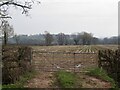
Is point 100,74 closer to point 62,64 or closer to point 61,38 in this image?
point 62,64

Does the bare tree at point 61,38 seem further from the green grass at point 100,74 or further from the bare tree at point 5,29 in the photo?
the green grass at point 100,74

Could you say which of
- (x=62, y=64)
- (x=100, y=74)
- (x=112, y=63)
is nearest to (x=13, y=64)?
(x=100, y=74)

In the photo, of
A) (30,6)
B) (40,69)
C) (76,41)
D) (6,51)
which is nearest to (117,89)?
(6,51)

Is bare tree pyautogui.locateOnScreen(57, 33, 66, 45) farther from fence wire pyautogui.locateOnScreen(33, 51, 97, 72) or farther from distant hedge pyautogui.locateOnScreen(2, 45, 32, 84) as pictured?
distant hedge pyautogui.locateOnScreen(2, 45, 32, 84)

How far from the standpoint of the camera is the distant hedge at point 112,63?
56.6ft

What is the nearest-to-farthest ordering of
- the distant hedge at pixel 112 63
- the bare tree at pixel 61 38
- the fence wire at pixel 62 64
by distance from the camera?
the distant hedge at pixel 112 63 < the fence wire at pixel 62 64 < the bare tree at pixel 61 38

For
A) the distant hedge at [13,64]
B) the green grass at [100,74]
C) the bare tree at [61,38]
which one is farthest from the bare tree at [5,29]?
the bare tree at [61,38]

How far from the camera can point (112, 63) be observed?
1780cm

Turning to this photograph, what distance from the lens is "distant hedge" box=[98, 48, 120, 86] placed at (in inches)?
680

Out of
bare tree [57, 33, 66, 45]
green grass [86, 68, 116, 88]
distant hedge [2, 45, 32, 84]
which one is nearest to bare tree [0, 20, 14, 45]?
distant hedge [2, 45, 32, 84]

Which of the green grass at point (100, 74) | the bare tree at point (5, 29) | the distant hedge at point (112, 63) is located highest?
the bare tree at point (5, 29)

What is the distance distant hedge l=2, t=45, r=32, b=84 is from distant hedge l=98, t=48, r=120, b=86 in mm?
4737

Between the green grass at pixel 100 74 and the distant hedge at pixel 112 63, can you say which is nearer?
the green grass at pixel 100 74

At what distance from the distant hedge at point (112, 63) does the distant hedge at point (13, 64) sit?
474cm
